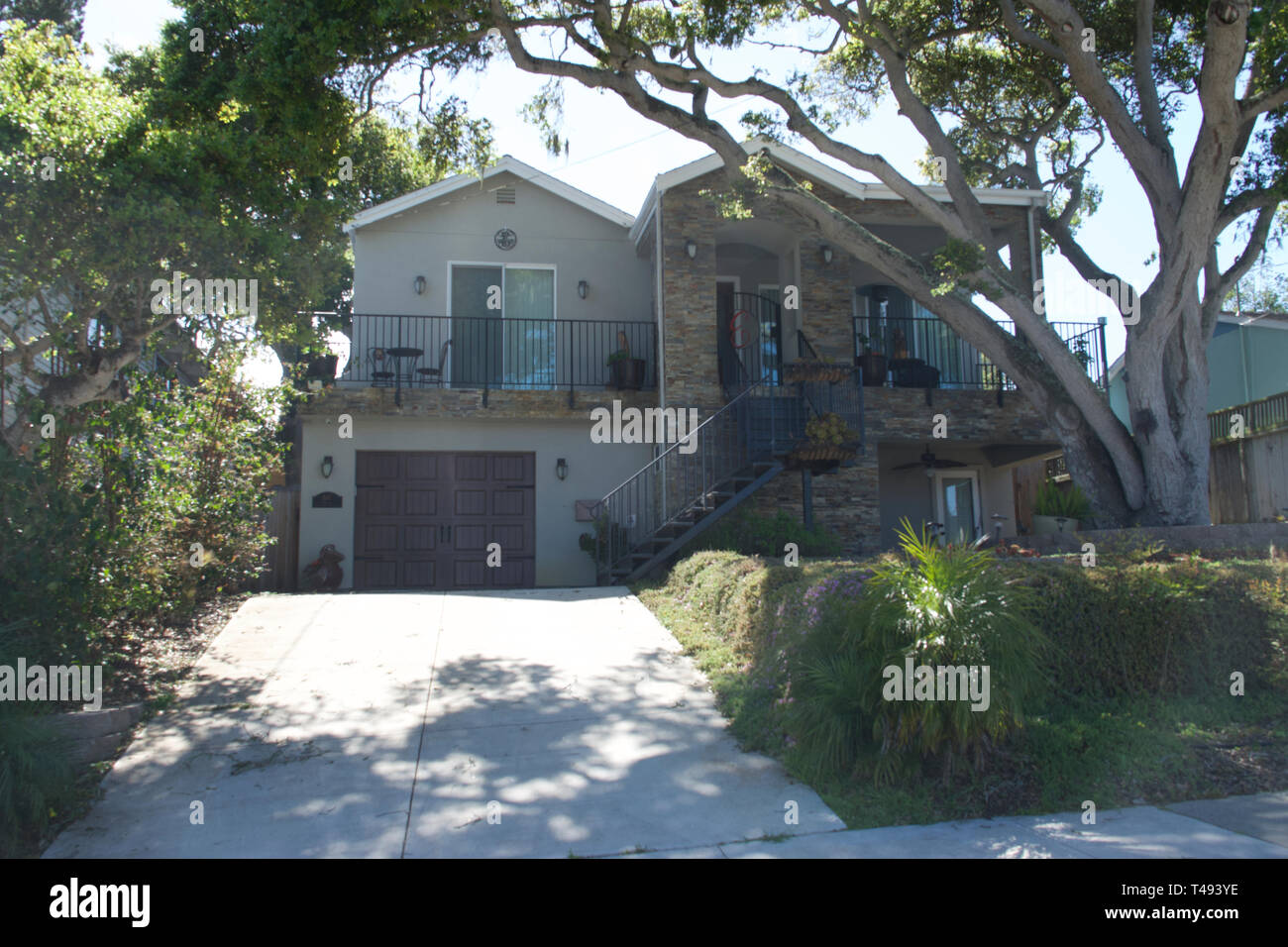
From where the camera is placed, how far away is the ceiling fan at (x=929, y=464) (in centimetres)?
1469

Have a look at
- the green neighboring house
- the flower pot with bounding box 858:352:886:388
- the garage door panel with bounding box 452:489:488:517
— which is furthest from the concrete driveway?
the green neighboring house

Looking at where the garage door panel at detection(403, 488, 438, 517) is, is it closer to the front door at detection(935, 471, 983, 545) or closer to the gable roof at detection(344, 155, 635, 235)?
the gable roof at detection(344, 155, 635, 235)

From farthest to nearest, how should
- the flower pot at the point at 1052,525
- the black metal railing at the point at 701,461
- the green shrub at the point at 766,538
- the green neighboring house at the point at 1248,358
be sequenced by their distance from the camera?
1. the green neighboring house at the point at 1248,358
2. the black metal railing at the point at 701,461
3. the green shrub at the point at 766,538
4. the flower pot at the point at 1052,525

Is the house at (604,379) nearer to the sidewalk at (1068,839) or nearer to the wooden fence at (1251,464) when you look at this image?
the wooden fence at (1251,464)

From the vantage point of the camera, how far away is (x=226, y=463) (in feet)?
30.8

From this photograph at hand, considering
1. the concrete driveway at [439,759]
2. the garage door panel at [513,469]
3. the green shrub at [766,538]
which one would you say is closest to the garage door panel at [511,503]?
the garage door panel at [513,469]

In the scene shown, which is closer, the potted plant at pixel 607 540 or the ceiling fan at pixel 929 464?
the potted plant at pixel 607 540

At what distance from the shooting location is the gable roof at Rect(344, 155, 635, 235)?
44.7ft

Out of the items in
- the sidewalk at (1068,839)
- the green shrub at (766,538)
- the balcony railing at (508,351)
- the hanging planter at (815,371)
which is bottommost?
the sidewalk at (1068,839)

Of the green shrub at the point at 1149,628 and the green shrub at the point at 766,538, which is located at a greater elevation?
the green shrub at the point at 766,538

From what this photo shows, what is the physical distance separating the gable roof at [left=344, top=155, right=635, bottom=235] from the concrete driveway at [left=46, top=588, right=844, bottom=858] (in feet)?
24.8

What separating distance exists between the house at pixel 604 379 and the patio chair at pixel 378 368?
52 millimetres

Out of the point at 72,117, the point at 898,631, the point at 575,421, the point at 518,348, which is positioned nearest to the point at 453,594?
the point at 575,421

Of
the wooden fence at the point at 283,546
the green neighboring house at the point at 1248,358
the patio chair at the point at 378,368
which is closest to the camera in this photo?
the wooden fence at the point at 283,546
